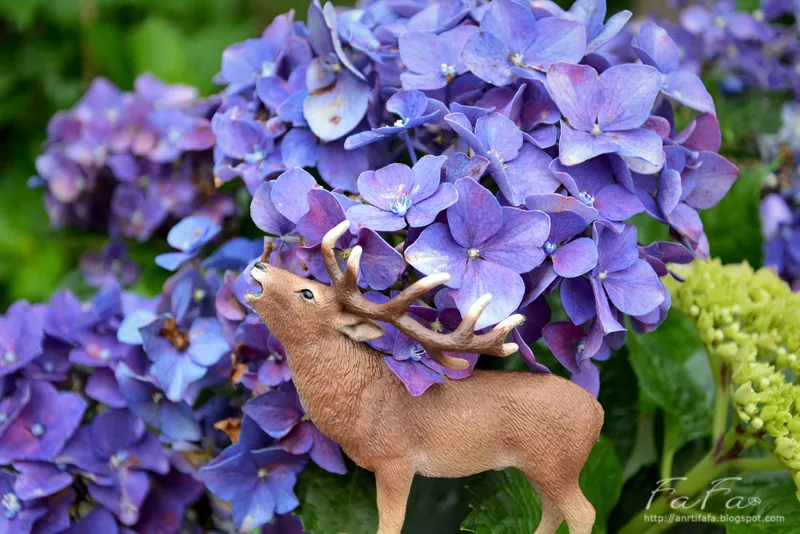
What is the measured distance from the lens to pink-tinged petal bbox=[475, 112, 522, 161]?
536 mm

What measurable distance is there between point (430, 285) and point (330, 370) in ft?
0.30

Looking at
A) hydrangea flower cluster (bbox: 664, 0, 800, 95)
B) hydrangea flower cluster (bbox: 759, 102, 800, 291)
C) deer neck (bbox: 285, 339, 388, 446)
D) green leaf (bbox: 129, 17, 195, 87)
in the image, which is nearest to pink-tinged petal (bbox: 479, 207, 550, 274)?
deer neck (bbox: 285, 339, 388, 446)

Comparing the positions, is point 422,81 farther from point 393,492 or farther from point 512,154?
point 393,492

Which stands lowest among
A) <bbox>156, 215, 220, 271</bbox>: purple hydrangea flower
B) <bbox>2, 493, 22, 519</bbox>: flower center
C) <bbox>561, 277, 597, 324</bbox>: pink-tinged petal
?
<bbox>2, 493, 22, 519</bbox>: flower center

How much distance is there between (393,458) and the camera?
511mm

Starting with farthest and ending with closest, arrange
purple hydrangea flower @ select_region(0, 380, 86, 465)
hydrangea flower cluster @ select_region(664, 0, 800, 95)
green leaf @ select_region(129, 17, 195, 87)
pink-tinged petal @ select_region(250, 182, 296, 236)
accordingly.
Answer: green leaf @ select_region(129, 17, 195, 87), hydrangea flower cluster @ select_region(664, 0, 800, 95), purple hydrangea flower @ select_region(0, 380, 86, 465), pink-tinged petal @ select_region(250, 182, 296, 236)

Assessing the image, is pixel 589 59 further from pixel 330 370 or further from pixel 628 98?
pixel 330 370

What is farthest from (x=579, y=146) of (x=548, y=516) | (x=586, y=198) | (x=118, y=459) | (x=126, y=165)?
(x=126, y=165)

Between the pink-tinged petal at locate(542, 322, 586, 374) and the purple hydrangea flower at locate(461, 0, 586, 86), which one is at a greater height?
the purple hydrangea flower at locate(461, 0, 586, 86)

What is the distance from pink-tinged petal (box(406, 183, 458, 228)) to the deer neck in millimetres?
87

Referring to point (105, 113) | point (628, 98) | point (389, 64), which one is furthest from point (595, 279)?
point (105, 113)

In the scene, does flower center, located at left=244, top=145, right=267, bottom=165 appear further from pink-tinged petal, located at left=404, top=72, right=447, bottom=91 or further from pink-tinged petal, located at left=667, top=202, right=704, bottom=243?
pink-tinged petal, located at left=667, top=202, right=704, bottom=243

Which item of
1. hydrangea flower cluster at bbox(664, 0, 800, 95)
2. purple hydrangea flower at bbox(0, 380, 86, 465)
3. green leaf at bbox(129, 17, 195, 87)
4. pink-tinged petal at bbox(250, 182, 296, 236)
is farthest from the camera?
green leaf at bbox(129, 17, 195, 87)

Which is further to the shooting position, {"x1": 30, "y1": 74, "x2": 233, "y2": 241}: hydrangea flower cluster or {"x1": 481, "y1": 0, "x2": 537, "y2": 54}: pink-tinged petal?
{"x1": 30, "y1": 74, "x2": 233, "y2": 241}: hydrangea flower cluster
